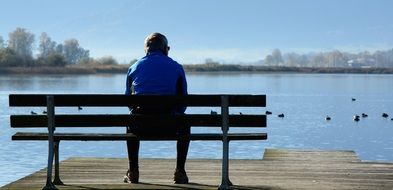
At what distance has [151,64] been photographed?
991 centimetres

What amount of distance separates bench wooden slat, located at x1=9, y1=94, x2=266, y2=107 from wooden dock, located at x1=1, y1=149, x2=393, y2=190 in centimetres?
98

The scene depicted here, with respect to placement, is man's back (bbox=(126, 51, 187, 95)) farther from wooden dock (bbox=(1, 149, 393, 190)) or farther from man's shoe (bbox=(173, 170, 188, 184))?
wooden dock (bbox=(1, 149, 393, 190))

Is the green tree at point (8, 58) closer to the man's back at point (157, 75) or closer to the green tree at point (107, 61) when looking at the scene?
the green tree at point (107, 61)

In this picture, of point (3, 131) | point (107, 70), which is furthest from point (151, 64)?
point (107, 70)

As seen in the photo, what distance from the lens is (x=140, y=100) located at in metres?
9.35

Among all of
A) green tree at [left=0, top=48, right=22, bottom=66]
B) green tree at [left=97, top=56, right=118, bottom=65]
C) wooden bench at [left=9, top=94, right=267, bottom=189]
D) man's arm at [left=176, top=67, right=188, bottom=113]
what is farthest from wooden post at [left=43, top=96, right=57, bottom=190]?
green tree at [left=97, top=56, right=118, bottom=65]

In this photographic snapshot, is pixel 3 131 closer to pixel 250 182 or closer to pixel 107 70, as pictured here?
pixel 250 182

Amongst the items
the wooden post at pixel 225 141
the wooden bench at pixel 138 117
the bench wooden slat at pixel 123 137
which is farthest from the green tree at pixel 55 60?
the wooden post at pixel 225 141

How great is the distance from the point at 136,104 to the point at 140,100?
8 centimetres

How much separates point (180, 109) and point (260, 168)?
3088 millimetres

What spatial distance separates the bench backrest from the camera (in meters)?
9.28

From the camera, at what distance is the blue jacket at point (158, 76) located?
32.4 feet

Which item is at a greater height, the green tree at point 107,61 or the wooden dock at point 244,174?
the wooden dock at point 244,174

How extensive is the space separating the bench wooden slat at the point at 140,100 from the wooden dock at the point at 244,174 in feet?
3.23
